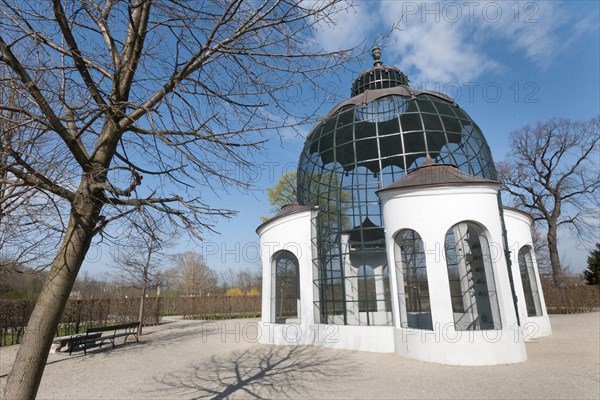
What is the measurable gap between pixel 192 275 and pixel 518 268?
41193 mm

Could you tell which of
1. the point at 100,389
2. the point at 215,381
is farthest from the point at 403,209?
the point at 100,389

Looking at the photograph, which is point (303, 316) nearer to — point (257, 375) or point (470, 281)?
point (257, 375)

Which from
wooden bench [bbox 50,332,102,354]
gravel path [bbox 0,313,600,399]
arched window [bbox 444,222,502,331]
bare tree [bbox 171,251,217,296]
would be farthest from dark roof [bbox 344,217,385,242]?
bare tree [bbox 171,251,217,296]

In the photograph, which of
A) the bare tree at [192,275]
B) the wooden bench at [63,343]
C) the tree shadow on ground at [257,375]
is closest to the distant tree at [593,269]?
the tree shadow on ground at [257,375]

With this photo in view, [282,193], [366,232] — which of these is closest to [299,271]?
[366,232]

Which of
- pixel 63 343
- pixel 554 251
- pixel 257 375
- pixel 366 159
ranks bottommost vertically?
pixel 257 375

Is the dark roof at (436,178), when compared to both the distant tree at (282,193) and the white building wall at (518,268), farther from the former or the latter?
the distant tree at (282,193)

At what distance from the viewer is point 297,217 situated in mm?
13461

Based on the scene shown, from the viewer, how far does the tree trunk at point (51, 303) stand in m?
3.04

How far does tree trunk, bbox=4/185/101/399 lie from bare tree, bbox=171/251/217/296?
43.8m

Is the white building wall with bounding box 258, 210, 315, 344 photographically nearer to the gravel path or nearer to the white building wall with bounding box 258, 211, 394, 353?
the white building wall with bounding box 258, 211, 394, 353

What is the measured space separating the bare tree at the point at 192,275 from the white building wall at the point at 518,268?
39.0m

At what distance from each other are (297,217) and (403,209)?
470 cm

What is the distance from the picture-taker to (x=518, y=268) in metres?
13.0
